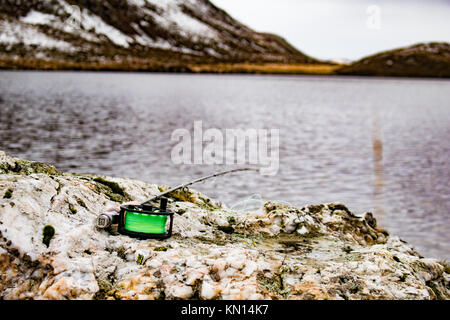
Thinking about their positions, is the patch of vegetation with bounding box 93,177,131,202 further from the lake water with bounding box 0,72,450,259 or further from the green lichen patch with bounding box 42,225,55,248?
the lake water with bounding box 0,72,450,259

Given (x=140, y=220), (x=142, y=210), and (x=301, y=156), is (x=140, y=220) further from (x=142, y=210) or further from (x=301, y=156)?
(x=301, y=156)

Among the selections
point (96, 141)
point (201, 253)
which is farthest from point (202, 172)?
point (201, 253)

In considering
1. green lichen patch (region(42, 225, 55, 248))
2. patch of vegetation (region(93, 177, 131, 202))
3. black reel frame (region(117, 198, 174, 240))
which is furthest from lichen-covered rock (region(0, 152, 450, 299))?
patch of vegetation (region(93, 177, 131, 202))

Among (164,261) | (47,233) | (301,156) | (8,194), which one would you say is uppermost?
(8,194)

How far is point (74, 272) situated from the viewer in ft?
17.7

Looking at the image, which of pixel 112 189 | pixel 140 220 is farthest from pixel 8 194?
pixel 112 189

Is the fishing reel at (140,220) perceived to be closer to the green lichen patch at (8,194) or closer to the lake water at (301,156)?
the green lichen patch at (8,194)

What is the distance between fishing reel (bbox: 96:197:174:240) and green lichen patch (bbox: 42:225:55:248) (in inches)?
21.5

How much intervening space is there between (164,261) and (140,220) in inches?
24.7

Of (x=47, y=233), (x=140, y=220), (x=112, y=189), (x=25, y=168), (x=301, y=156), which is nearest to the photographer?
(x=47, y=233)

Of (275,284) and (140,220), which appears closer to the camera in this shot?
(275,284)

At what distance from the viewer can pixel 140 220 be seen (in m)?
6.12

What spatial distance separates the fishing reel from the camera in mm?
6074
